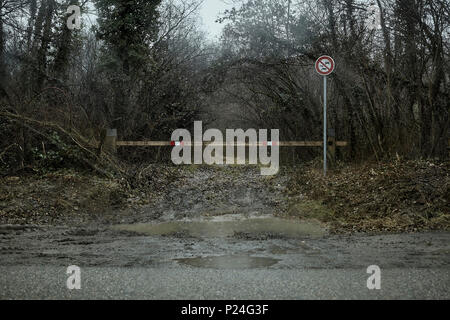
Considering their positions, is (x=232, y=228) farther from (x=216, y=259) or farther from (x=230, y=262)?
(x=230, y=262)

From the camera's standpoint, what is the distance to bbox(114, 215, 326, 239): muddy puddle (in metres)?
9.16

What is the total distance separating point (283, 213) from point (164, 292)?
626 centimetres

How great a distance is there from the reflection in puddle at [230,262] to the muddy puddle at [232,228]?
1782mm

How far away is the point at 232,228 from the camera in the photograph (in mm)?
9695

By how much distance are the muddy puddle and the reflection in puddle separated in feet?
5.85

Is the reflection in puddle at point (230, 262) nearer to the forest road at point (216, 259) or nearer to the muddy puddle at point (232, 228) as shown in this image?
the forest road at point (216, 259)

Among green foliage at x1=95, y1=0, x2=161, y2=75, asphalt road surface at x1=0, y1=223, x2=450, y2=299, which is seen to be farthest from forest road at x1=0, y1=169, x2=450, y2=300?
green foliage at x1=95, y1=0, x2=161, y2=75

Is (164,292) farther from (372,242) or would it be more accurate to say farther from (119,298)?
(372,242)

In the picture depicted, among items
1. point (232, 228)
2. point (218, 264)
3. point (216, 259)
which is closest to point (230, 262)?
point (218, 264)

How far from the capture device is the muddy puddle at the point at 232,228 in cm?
916

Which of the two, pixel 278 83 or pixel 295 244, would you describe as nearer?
pixel 295 244

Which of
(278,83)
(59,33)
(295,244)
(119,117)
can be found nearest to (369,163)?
(278,83)

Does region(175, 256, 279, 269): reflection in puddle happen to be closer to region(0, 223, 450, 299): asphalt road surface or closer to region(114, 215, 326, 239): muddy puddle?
region(0, 223, 450, 299): asphalt road surface

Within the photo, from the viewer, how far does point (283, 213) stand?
1122 centimetres
